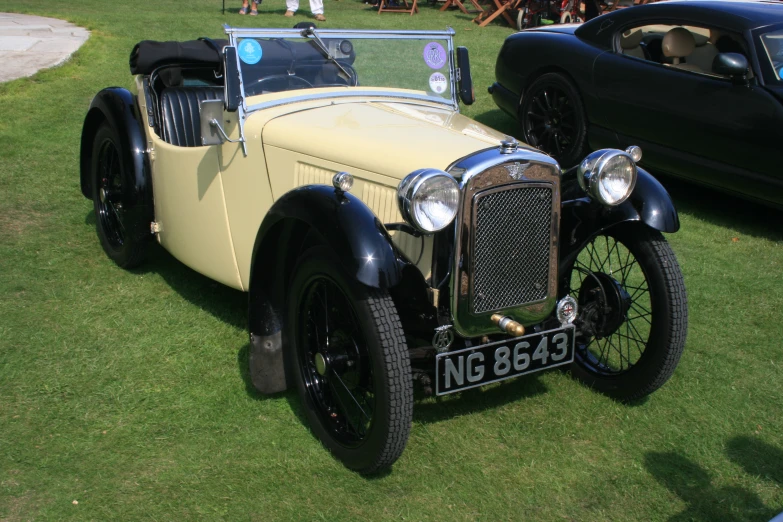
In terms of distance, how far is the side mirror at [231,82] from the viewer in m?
3.71

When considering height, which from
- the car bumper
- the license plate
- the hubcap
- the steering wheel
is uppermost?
the steering wheel

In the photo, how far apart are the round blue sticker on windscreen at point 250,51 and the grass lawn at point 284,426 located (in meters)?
1.43

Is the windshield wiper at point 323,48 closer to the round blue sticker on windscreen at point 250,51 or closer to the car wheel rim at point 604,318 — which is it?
the round blue sticker on windscreen at point 250,51

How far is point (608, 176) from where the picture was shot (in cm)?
319

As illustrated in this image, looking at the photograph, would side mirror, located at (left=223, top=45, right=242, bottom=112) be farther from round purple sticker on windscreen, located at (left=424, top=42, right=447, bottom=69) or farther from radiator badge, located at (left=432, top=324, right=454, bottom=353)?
radiator badge, located at (left=432, top=324, right=454, bottom=353)

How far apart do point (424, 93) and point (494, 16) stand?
11450 millimetres

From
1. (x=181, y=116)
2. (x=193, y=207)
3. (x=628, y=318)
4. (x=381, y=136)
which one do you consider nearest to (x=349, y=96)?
(x=381, y=136)

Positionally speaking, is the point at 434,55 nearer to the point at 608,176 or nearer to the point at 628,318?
the point at 608,176

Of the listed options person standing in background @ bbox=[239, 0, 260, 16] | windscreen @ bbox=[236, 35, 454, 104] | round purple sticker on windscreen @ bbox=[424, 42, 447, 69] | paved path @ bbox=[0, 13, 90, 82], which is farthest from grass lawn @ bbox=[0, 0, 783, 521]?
person standing in background @ bbox=[239, 0, 260, 16]

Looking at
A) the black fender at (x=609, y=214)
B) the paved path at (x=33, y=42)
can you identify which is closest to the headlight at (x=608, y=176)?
the black fender at (x=609, y=214)

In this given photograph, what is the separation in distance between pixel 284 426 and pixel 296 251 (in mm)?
768

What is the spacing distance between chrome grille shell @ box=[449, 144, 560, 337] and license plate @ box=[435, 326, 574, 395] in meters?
0.13

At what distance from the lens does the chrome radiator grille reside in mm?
2953

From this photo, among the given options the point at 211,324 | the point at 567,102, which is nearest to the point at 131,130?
the point at 211,324
